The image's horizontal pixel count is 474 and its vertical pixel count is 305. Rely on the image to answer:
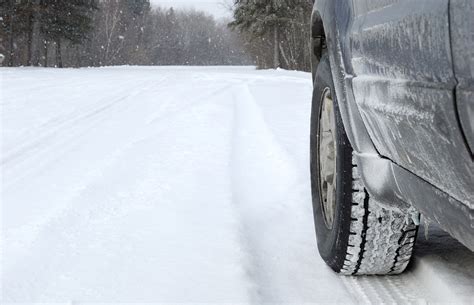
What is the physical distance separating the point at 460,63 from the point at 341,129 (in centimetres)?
97

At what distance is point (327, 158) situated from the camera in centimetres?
210

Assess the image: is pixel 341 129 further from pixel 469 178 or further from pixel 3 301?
pixel 3 301

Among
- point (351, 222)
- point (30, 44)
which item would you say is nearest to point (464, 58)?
point (351, 222)

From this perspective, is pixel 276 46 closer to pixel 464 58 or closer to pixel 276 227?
pixel 276 227

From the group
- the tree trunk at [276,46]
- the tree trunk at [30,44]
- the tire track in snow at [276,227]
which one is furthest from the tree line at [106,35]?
the tire track in snow at [276,227]

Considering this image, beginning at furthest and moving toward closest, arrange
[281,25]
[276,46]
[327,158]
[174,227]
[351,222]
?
[276,46] → [281,25] → [174,227] → [327,158] → [351,222]

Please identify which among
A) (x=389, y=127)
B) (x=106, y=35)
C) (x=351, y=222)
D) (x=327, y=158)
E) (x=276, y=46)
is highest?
(x=106, y=35)

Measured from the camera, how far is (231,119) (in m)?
6.36

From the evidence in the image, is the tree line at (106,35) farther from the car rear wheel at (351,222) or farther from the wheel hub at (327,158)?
the car rear wheel at (351,222)

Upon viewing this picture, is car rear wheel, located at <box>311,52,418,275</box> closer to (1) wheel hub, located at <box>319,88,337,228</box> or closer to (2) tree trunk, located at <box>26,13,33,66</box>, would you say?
→ (1) wheel hub, located at <box>319,88,337,228</box>

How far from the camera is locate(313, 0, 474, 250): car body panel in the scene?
936 millimetres

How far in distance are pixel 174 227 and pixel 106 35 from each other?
60432mm

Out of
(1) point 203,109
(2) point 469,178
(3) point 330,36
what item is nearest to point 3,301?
(3) point 330,36

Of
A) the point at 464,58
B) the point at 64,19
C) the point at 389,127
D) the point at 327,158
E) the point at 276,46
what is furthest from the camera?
the point at 64,19
